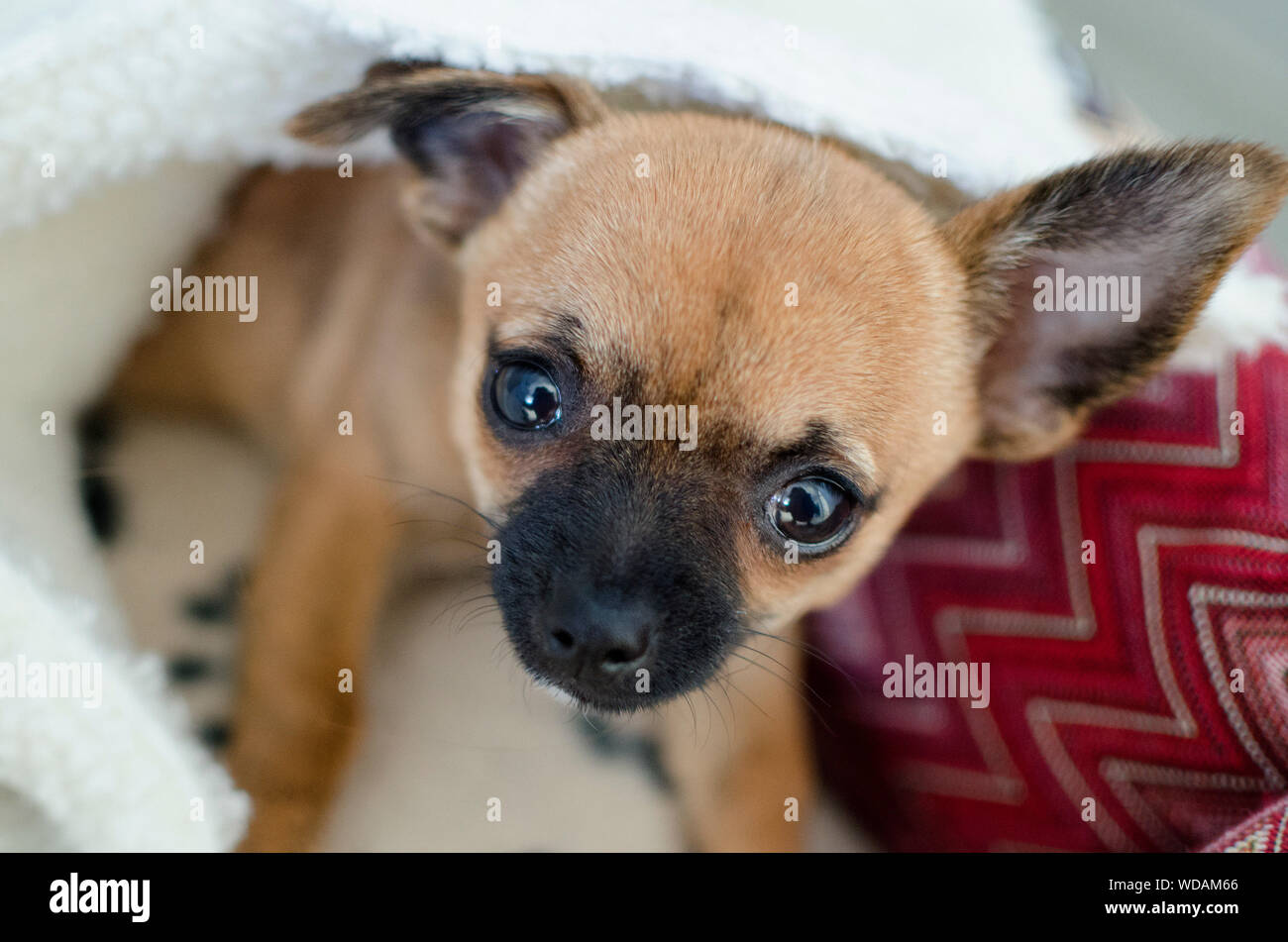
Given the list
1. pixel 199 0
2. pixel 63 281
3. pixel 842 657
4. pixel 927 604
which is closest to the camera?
pixel 199 0

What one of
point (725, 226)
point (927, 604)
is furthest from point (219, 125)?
point (927, 604)

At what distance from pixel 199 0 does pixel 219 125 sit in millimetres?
209

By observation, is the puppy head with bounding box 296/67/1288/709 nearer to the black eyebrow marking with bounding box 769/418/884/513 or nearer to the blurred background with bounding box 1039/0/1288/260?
the black eyebrow marking with bounding box 769/418/884/513

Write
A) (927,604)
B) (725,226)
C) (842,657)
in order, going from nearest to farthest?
1. (725,226)
2. (927,604)
3. (842,657)

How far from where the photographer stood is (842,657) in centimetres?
206

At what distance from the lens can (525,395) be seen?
1506 mm

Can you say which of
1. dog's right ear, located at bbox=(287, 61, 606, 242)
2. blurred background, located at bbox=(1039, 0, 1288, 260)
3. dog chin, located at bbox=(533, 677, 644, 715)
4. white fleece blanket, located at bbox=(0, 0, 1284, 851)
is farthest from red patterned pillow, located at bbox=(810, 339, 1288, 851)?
blurred background, located at bbox=(1039, 0, 1288, 260)

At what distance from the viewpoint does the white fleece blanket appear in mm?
1358

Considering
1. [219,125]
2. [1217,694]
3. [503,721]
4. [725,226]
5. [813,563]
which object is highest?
[219,125]

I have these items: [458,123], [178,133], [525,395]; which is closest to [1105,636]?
[525,395]

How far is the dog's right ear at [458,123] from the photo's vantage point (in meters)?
1.44

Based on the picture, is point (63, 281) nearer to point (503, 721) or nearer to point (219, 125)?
point (219, 125)

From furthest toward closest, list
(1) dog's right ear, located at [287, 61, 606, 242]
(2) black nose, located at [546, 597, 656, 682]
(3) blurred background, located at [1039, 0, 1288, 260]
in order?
(3) blurred background, located at [1039, 0, 1288, 260] → (1) dog's right ear, located at [287, 61, 606, 242] → (2) black nose, located at [546, 597, 656, 682]

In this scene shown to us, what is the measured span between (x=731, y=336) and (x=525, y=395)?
0.34 meters
